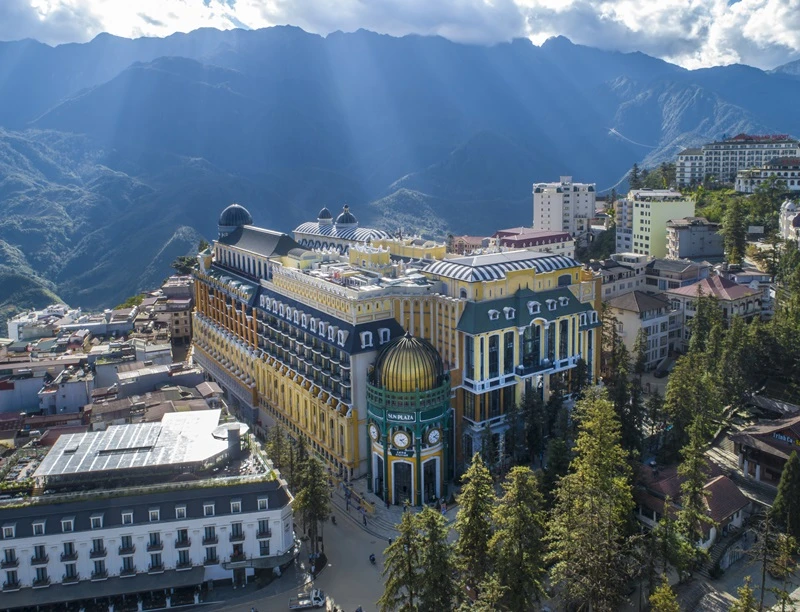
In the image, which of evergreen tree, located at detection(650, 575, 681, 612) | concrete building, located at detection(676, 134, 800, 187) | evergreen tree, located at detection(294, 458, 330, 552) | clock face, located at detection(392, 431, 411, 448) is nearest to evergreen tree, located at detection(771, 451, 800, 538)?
evergreen tree, located at detection(650, 575, 681, 612)

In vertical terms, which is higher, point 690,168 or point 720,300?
point 690,168

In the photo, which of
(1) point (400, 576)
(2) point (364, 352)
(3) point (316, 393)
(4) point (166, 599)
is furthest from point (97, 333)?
(1) point (400, 576)

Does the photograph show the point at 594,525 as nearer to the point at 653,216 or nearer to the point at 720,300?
the point at 720,300

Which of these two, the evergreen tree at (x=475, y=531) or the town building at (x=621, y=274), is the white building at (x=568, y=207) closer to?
the town building at (x=621, y=274)

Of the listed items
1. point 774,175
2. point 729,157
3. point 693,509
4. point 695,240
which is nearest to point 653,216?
point 695,240

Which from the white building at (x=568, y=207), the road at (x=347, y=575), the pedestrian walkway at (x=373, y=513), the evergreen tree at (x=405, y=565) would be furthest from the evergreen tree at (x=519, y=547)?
the white building at (x=568, y=207)

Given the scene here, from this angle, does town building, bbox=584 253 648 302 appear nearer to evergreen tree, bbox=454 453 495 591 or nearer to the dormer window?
the dormer window
